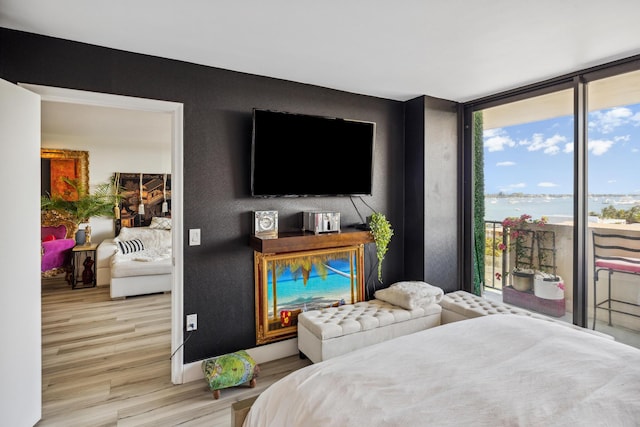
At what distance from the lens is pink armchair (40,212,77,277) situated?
5327 mm

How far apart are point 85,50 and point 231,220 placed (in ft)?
4.99

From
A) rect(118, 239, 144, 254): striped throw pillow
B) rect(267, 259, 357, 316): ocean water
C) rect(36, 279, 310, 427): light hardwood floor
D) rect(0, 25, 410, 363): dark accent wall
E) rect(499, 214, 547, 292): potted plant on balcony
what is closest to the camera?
rect(36, 279, 310, 427): light hardwood floor

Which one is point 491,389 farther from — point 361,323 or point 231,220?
point 231,220

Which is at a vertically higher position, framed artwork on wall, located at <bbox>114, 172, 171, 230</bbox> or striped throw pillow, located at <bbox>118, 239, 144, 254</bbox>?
framed artwork on wall, located at <bbox>114, 172, 171, 230</bbox>

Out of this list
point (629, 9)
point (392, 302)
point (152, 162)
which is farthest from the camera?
point (152, 162)

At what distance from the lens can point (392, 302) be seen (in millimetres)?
3270

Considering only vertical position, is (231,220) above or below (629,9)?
below

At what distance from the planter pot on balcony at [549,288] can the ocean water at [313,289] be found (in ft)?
5.60

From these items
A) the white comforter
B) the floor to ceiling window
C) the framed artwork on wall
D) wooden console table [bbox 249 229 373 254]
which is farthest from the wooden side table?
the floor to ceiling window

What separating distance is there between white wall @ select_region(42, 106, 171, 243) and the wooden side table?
34.5 inches

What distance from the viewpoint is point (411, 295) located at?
10.3 ft

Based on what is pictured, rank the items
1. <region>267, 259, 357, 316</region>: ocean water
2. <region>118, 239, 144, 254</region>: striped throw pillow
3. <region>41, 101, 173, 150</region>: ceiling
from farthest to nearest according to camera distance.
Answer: <region>118, 239, 144, 254</region>: striped throw pillow < <region>41, 101, 173, 150</region>: ceiling < <region>267, 259, 357, 316</region>: ocean water

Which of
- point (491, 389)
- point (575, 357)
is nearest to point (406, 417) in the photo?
point (491, 389)

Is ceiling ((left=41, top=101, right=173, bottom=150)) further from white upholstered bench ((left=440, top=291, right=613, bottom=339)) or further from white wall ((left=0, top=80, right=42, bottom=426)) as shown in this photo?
white upholstered bench ((left=440, top=291, right=613, bottom=339))
